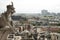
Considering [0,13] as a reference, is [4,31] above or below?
below

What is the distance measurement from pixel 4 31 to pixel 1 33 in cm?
5

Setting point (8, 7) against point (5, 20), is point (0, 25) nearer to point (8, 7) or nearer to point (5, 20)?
point (5, 20)

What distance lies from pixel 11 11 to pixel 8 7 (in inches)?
2.8

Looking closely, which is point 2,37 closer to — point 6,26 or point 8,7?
point 6,26

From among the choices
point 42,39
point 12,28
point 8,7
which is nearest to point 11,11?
point 8,7

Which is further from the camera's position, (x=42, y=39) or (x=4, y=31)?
(x=42, y=39)

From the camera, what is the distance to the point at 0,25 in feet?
9.46

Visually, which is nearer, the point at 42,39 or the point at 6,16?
the point at 6,16

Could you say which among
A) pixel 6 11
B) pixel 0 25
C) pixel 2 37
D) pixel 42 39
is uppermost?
pixel 6 11

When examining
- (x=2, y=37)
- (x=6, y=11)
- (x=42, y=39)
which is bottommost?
(x=42, y=39)

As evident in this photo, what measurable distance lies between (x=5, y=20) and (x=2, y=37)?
263mm

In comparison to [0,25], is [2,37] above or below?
below

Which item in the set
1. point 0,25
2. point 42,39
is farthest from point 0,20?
point 42,39

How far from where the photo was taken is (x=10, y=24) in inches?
114
